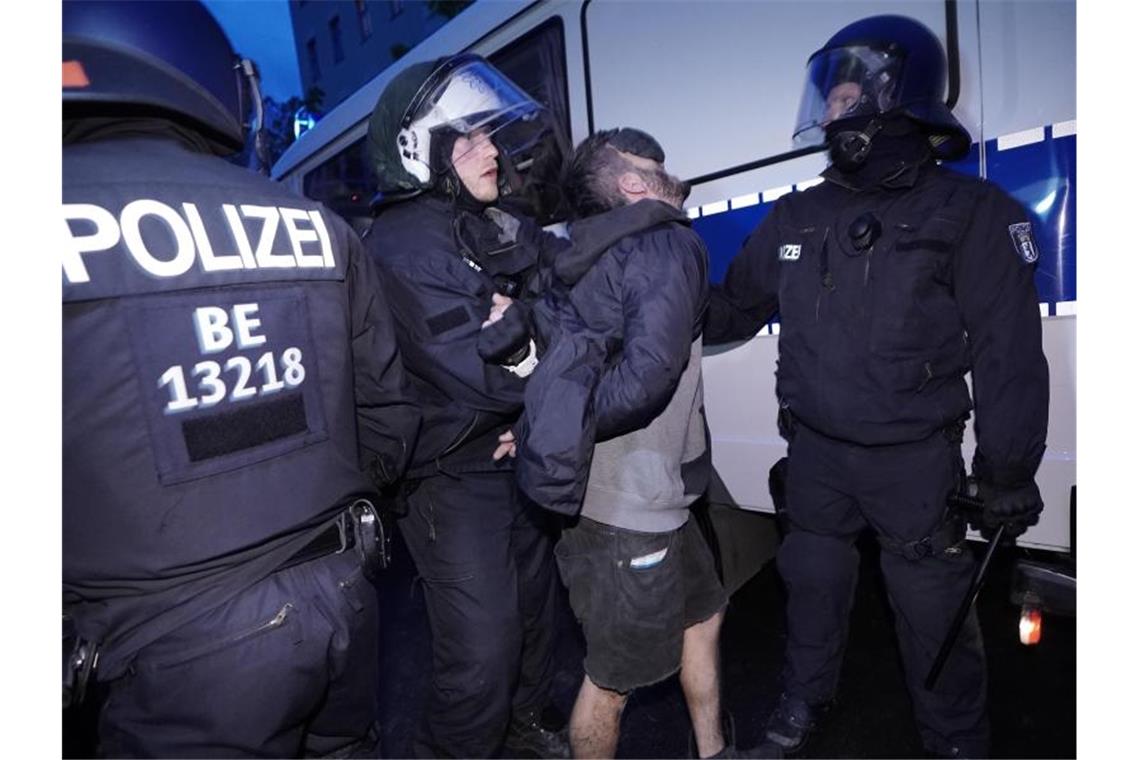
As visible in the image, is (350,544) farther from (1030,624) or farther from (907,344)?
(1030,624)

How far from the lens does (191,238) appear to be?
1188 millimetres

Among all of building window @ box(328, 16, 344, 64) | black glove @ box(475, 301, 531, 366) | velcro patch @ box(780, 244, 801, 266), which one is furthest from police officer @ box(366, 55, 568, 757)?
building window @ box(328, 16, 344, 64)

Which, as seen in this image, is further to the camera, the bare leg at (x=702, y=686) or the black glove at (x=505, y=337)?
the bare leg at (x=702, y=686)

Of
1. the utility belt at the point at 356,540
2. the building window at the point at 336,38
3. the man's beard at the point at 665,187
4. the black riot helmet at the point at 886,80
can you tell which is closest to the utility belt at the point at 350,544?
the utility belt at the point at 356,540

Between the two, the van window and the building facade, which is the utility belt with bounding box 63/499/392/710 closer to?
the van window

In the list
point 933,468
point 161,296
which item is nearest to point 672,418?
point 933,468

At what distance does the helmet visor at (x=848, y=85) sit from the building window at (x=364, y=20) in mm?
25693

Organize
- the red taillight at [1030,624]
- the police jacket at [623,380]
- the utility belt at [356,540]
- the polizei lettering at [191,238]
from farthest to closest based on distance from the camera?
the red taillight at [1030,624] → the police jacket at [623,380] → the utility belt at [356,540] → the polizei lettering at [191,238]

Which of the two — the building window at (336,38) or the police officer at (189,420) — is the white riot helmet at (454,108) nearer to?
the police officer at (189,420)

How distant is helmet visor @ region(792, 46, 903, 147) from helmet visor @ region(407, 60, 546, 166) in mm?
896

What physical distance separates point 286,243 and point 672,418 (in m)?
1.02

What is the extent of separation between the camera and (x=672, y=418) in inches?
70.0

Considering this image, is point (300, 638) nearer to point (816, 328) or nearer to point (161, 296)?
point (161, 296)

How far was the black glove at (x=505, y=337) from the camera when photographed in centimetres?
180
